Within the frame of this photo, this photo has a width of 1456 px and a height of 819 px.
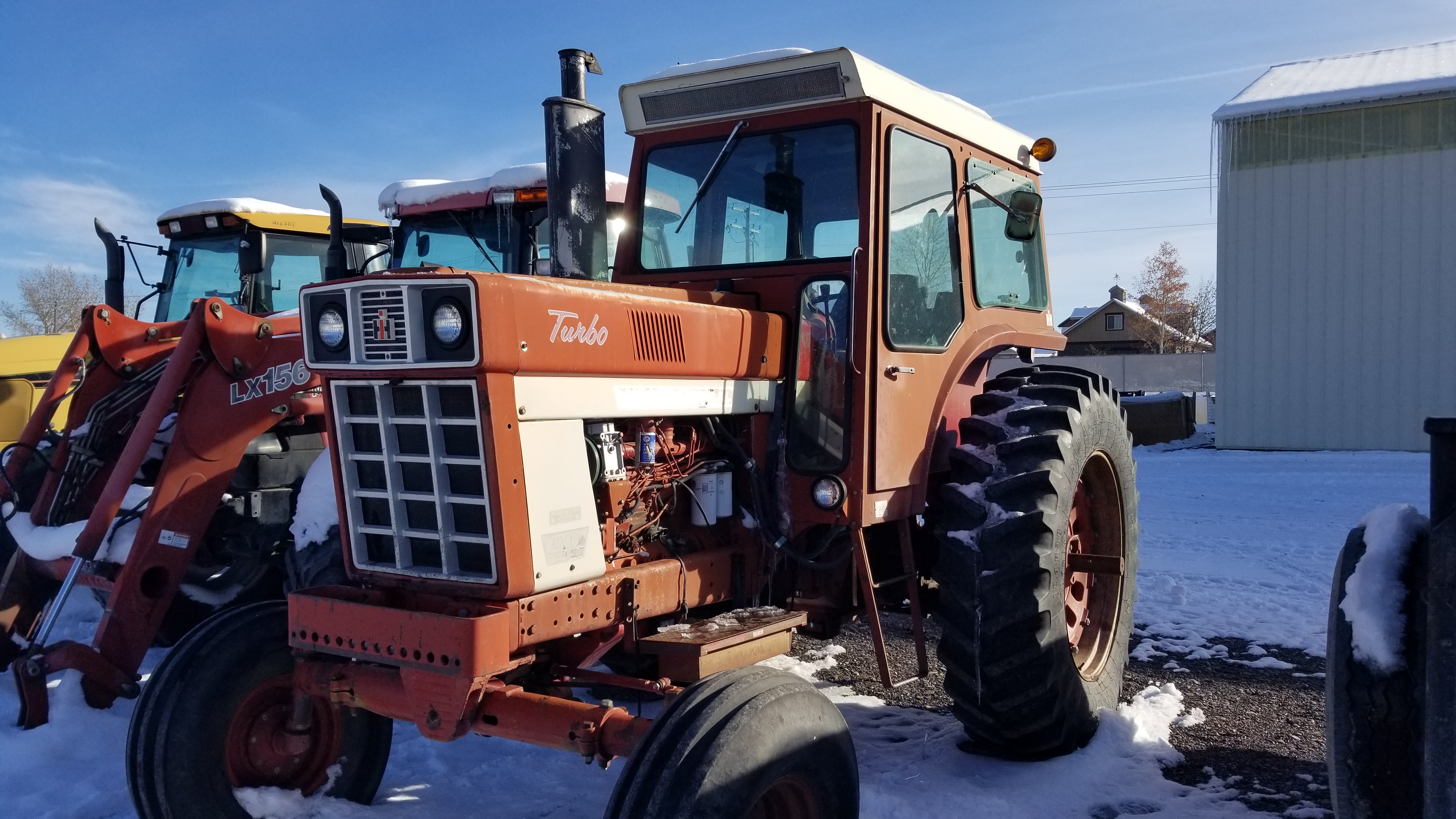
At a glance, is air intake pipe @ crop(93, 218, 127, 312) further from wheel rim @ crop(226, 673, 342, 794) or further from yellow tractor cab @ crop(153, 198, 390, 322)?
wheel rim @ crop(226, 673, 342, 794)

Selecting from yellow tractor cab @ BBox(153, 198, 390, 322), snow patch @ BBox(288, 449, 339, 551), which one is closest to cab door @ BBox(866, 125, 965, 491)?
snow patch @ BBox(288, 449, 339, 551)

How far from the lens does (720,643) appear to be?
3.22 m

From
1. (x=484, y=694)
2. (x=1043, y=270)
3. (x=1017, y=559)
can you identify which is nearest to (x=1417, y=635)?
(x=1017, y=559)

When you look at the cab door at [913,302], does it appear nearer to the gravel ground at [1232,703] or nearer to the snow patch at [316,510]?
the gravel ground at [1232,703]

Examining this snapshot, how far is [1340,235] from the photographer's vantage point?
15711 millimetres

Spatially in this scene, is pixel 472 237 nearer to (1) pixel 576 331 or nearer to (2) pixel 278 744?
(2) pixel 278 744

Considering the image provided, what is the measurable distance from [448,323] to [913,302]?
2.02 meters

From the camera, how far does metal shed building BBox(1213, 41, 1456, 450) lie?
15125mm

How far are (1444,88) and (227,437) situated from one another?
16430mm

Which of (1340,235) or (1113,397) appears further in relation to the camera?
(1340,235)

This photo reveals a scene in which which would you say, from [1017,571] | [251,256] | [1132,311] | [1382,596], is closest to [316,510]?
[251,256]

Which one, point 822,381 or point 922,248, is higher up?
point 922,248

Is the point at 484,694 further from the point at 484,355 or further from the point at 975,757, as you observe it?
the point at 975,757

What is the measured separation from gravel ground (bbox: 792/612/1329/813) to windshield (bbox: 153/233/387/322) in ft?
17.5
